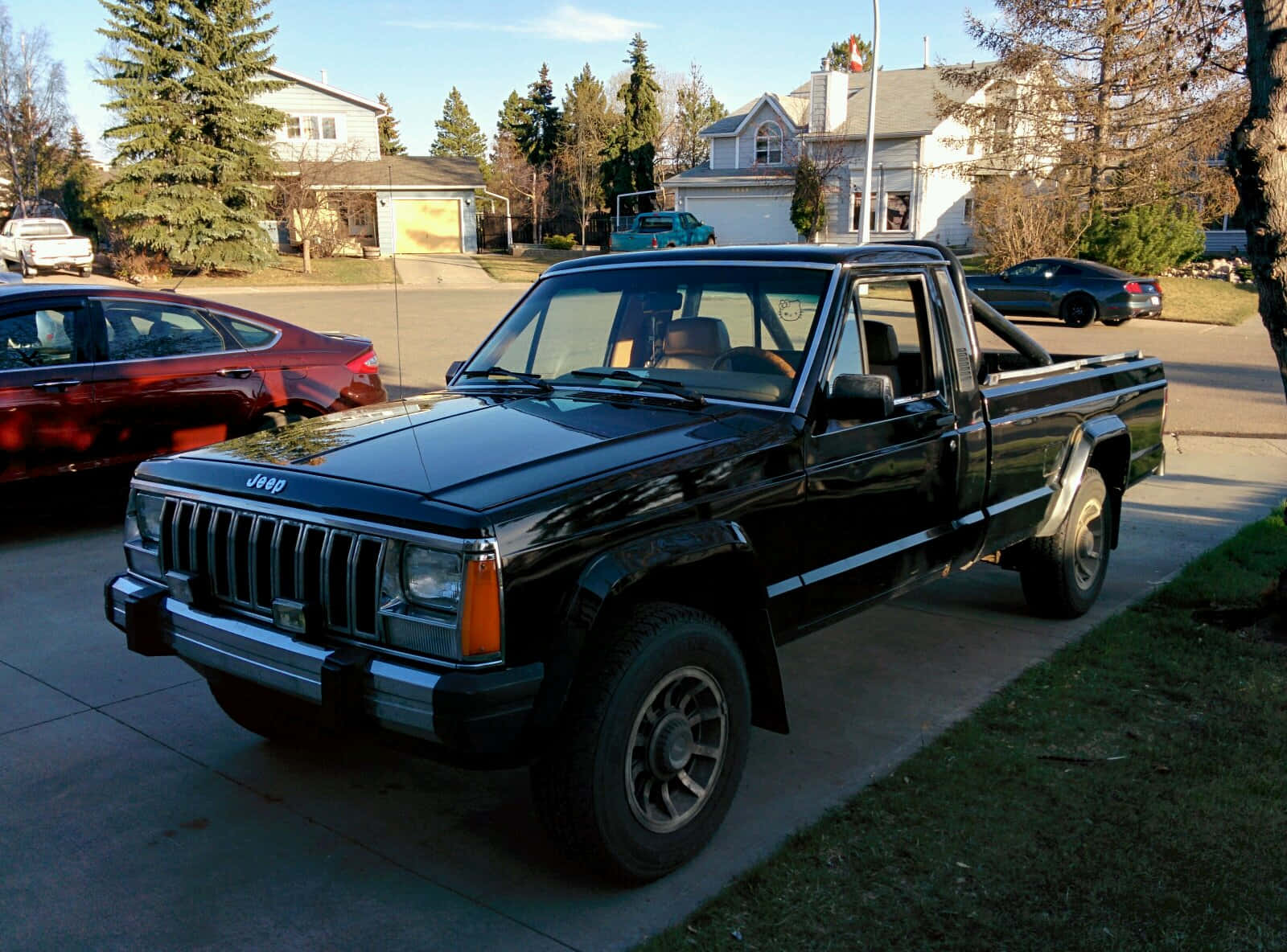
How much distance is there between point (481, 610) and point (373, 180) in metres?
46.4

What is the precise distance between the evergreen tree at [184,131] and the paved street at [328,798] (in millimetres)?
32037

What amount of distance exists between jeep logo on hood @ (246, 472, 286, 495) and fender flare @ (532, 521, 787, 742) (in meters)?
1.02

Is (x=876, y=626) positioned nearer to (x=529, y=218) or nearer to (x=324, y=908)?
(x=324, y=908)

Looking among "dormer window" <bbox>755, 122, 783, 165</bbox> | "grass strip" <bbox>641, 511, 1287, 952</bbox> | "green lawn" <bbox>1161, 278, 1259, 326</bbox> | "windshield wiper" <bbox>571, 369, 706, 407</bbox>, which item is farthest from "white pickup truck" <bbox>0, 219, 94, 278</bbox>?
"grass strip" <bbox>641, 511, 1287, 952</bbox>

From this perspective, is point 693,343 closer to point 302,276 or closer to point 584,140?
point 302,276

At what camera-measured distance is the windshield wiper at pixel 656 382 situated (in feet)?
14.0

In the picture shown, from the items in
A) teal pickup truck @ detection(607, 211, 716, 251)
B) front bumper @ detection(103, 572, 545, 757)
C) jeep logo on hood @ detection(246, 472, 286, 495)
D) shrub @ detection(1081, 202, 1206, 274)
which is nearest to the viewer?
front bumper @ detection(103, 572, 545, 757)

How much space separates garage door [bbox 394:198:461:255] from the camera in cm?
4875

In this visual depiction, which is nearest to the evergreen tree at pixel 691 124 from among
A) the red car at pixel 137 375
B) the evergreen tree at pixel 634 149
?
the evergreen tree at pixel 634 149

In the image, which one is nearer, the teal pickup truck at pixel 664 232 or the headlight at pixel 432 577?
the headlight at pixel 432 577

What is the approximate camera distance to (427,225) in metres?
49.6

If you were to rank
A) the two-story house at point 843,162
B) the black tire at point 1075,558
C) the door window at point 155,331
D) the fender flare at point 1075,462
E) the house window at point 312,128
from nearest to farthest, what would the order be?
the fender flare at point 1075,462, the black tire at point 1075,558, the door window at point 155,331, the two-story house at point 843,162, the house window at point 312,128

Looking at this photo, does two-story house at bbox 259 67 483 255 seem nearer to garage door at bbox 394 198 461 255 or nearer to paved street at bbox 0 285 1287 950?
garage door at bbox 394 198 461 255

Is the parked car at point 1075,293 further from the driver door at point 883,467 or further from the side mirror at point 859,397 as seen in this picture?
the side mirror at point 859,397
